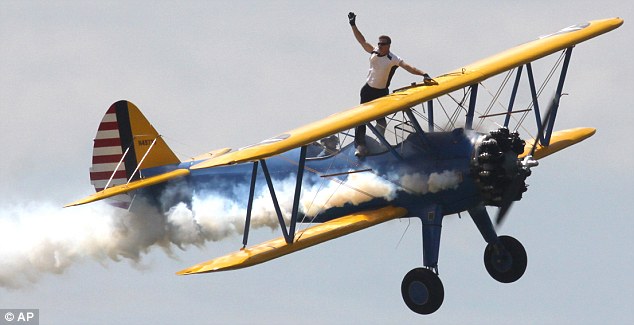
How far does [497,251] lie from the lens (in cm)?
2742

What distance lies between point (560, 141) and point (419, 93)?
143 inches

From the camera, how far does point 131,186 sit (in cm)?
2808

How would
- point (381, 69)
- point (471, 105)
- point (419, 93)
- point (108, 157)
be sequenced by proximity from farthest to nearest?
point (108, 157), point (381, 69), point (471, 105), point (419, 93)

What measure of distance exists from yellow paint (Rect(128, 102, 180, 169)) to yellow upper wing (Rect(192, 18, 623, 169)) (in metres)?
3.24

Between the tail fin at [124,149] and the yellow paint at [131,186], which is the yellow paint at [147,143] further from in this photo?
the yellow paint at [131,186]

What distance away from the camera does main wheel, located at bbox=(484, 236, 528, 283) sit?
27.3 m

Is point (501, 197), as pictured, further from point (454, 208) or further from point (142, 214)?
point (142, 214)

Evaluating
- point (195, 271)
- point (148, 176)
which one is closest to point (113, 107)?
point (148, 176)

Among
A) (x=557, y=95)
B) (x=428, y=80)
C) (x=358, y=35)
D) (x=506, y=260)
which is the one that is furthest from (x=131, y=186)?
(x=557, y=95)

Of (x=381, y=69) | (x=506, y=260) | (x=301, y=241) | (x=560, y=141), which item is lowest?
(x=506, y=260)

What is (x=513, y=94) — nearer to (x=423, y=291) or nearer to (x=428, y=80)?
(x=428, y=80)

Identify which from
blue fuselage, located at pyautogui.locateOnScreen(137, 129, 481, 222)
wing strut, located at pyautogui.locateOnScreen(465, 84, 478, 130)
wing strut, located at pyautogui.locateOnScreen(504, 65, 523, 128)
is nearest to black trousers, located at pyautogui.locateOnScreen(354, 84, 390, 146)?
blue fuselage, located at pyautogui.locateOnScreen(137, 129, 481, 222)

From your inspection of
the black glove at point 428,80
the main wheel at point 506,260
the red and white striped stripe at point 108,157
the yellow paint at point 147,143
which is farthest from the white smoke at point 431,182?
the red and white striped stripe at point 108,157

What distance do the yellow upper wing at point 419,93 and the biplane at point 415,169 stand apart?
0.06ft
